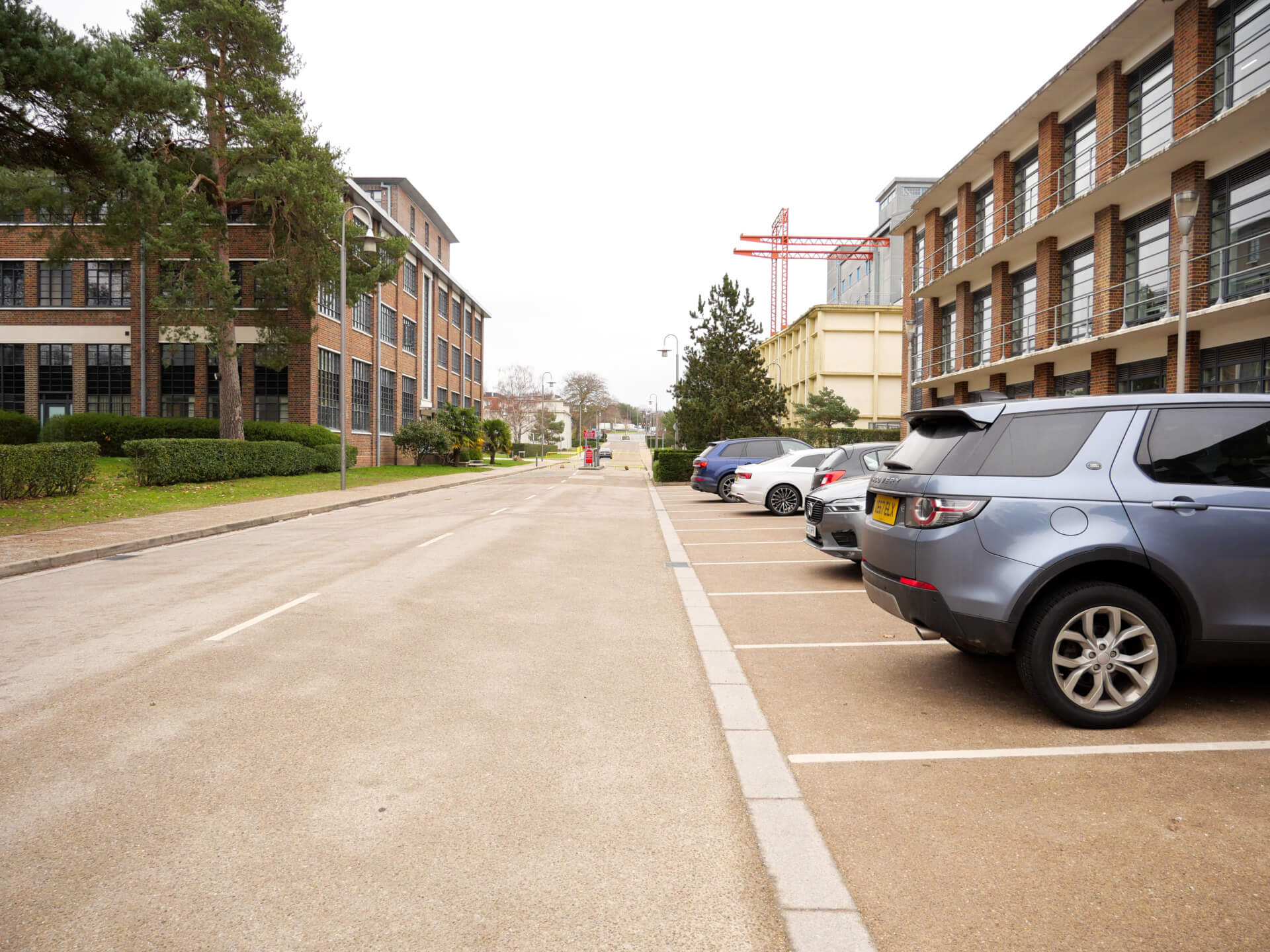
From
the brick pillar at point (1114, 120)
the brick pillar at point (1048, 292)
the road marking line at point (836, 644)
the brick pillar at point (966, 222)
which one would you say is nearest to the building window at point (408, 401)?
the brick pillar at point (966, 222)

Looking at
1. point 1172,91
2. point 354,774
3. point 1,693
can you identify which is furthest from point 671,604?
point 1172,91

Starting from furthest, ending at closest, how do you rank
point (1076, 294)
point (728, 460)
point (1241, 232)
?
point (728, 460) → point (1076, 294) → point (1241, 232)

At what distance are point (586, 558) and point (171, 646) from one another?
5.89 meters

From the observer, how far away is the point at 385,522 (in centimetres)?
1612

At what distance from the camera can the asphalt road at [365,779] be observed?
2.63m

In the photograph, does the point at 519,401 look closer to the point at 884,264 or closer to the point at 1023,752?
the point at 884,264

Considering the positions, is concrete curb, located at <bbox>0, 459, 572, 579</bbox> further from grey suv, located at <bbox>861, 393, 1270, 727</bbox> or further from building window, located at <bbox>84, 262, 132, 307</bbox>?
building window, located at <bbox>84, 262, 132, 307</bbox>

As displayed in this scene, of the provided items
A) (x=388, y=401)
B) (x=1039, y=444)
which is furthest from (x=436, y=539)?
(x=388, y=401)

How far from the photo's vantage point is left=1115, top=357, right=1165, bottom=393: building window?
18.8 m

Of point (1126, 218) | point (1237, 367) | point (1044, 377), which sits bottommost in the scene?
point (1237, 367)

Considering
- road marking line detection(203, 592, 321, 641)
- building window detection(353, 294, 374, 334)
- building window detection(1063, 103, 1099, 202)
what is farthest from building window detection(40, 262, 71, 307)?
building window detection(1063, 103, 1099, 202)

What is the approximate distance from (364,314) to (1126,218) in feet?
105

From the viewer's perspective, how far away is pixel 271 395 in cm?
3419

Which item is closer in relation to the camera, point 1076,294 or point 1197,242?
point 1197,242
